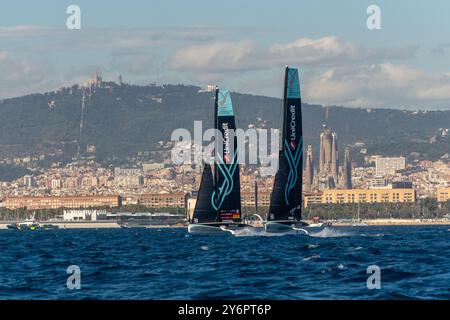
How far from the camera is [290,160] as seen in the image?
8525 centimetres

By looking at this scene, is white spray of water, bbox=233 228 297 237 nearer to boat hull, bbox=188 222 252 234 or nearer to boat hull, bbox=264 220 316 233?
boat hull, bbox=264 220 316 233

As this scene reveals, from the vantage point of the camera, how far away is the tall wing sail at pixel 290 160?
82.9 metres

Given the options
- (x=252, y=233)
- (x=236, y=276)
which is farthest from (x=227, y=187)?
(x=236, y=276)

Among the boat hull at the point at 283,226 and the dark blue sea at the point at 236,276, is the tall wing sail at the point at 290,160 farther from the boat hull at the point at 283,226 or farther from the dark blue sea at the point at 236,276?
the dark blue sea at the point at 236,276

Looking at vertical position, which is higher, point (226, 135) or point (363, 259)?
point (226, 135)

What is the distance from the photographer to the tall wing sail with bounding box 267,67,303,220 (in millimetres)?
82875

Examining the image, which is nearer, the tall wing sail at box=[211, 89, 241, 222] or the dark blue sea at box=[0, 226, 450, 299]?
the dark blue sea at box=[0, 226, 450, 299]

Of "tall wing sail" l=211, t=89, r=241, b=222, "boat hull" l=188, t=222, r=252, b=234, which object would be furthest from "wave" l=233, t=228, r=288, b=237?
"tall wing sail" l=211, t=89, r=241, b=222

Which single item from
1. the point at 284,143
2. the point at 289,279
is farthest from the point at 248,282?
the point at 284,143

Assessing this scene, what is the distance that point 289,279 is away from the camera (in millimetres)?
35781

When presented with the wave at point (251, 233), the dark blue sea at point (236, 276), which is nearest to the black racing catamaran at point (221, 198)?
the wave at point (251, 233)
